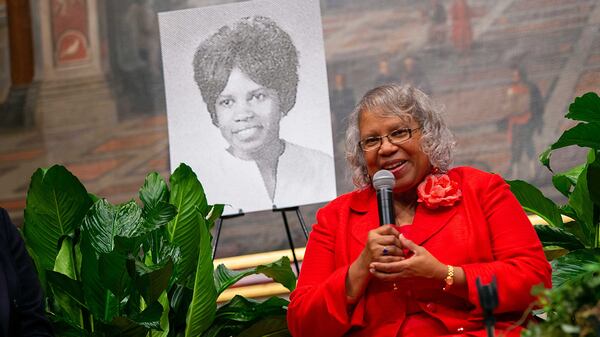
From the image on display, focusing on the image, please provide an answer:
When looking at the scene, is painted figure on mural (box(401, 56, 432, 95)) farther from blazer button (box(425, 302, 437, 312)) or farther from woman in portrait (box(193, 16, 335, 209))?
blazer button (box(425, 302, 437, 312))

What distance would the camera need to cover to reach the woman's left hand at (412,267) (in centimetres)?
254

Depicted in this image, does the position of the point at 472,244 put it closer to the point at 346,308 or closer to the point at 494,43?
the point at 346,308

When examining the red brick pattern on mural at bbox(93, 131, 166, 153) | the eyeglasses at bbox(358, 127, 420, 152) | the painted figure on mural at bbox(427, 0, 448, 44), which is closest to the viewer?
the eyeglasses at bbox(358, 127, 420, 152)

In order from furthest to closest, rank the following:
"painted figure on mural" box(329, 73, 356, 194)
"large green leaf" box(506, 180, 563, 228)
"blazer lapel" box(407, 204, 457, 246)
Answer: "painted figure on mural" box(329, 73, 356, 194) → "large green leaf" box(506, 180, 563, 228) → "blazer lapel" box(407, 204, 457, 246)

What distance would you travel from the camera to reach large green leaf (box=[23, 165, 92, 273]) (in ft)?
11.3

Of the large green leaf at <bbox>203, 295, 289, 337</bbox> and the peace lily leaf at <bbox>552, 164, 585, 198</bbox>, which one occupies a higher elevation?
the peace lily leaf at <bbox>552, 164, 585, 198</bbox>

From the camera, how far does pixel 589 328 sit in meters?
1.61

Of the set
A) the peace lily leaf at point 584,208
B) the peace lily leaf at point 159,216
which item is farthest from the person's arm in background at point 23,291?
the peace lily leaf at point 584,208

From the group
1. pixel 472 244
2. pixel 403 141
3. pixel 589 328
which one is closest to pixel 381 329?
pixel 472 244

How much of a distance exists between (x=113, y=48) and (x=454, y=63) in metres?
2.22

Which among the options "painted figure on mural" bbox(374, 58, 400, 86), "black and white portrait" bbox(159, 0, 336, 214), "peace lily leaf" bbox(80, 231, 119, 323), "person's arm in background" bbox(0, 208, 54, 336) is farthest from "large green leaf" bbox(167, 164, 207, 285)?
"painted figure on mural" bbox(374, 58, 400, 86)

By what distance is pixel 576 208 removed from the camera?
351 cm

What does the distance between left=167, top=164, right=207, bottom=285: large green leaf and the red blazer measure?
Result: 0.76 m

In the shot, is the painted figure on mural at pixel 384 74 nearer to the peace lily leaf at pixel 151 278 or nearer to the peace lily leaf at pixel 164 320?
the peace lily leaf at pixel 164 320
